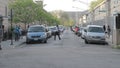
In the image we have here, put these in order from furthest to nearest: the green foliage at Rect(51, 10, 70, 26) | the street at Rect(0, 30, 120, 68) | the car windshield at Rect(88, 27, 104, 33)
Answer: the green foliage at Rect(51, 10, 70, 26)
the car windshield at Rect(88, 27, 104, 33)
the street at Rect(0, 30, 120, 68)

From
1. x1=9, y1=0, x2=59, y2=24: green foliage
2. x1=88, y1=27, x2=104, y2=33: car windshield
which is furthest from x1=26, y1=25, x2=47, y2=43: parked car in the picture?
x1=9, y1=0, x2=59, y2=24: green foliage

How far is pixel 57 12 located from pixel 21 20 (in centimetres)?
12586

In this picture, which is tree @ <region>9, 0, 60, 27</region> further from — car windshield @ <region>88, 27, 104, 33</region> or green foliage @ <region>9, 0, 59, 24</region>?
car windshield @ <region>88, 27, 104, 33</region>

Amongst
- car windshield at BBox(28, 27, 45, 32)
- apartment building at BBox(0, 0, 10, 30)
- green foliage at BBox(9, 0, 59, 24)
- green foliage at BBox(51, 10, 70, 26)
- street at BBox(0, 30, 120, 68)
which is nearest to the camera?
street at BBox(0, 30, 120, 68)

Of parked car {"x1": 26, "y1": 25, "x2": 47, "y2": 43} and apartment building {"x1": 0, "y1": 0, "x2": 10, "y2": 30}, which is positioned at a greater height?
apartment building {"x1": 0, "y1": 0, "x2": 10, "y2": 30}

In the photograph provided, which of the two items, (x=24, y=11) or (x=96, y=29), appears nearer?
(x=96, y=29)

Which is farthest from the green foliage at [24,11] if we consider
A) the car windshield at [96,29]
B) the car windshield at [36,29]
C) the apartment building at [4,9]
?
the car windshield at [96,29]

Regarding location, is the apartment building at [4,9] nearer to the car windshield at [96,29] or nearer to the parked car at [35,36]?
the parked car at [35,36]

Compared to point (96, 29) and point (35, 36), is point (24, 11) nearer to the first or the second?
point (35, 36)

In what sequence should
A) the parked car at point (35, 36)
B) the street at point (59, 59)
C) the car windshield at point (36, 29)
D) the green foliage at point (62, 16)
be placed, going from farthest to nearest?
the green foliage at point (62, 16)
the car windshield at point (36, 29)
the parked car at point (35, 36)
the street at point (59, 59)

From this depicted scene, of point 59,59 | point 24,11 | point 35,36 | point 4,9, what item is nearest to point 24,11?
point 24,11

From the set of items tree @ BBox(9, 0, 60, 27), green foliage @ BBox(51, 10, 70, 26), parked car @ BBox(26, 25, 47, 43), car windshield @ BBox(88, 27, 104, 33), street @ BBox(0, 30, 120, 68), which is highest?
green foliage @ BBox(51, 10, 70, 26)

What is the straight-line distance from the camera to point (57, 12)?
17988 centimetres

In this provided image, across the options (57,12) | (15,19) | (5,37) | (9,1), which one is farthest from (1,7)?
(57,12)
